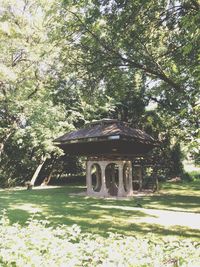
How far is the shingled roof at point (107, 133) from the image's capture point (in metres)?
18.0

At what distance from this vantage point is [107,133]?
18.1 meters

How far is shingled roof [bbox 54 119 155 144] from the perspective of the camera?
18.0 m

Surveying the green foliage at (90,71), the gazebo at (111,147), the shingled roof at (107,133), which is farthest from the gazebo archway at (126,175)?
the green foliage at (90,71)

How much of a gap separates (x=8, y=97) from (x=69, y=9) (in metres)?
12.8

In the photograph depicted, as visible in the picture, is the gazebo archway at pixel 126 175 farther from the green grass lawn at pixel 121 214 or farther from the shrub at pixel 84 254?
the shrub at pixel 84 254

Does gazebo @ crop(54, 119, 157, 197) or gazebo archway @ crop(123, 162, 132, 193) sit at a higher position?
gazebo @ crop(54, 119, 157, 197)

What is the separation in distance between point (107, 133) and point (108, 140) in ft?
1.18

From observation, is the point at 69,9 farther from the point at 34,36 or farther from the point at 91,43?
the point at 34,36

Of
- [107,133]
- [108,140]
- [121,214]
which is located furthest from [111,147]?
[121,214]

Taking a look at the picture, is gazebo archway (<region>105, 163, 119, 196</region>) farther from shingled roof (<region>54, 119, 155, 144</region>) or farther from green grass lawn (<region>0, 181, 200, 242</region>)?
shingled roof (<region>54, 119, 155, 144</region>)

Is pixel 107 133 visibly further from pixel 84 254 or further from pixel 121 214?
pixel 84 254

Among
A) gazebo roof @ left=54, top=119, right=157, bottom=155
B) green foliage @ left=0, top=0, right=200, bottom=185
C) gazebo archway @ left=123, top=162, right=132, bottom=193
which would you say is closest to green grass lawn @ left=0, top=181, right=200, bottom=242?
gazebo archway @ left=123, top=162, right=132, bottom=193

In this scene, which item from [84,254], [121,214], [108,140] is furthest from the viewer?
[108,140]

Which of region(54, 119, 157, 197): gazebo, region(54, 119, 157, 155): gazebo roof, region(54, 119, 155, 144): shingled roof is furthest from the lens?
region(54, 119, 157, 197): gazebo
